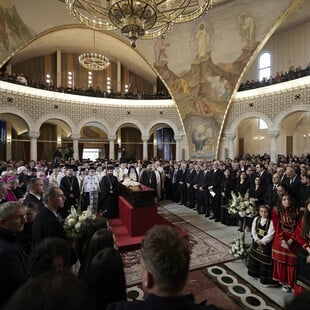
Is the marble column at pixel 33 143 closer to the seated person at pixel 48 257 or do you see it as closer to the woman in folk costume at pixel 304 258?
the seated person at pixel 48 257

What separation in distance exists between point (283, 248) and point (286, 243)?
12 cm

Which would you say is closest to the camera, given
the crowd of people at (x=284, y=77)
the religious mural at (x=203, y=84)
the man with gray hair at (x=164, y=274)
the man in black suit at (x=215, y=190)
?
the man with gray hair at (x=164, y=274)

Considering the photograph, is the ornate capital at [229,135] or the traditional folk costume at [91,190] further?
the ornate capital at [229,135]

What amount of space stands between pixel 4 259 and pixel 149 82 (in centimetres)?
2340

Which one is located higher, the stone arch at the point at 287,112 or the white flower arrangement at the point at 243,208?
the stone arch at the point at 287,112

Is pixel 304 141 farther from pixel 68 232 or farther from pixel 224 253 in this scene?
pixel 68 232

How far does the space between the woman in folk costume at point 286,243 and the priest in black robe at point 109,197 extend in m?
5.01

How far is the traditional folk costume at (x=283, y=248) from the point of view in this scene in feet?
11.1

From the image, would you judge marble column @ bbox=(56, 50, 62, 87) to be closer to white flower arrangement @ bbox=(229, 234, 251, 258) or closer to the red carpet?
the red carpet

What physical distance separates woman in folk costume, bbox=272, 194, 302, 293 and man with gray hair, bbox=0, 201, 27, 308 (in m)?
3.48

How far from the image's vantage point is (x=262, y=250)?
3.74 m

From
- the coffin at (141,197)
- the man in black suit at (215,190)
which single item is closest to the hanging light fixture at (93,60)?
the man in black suit at (215,190)

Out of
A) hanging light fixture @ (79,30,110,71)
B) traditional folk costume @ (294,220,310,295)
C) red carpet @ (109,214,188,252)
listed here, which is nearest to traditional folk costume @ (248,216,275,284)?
traditional folk costume @ (294,220,310,295)

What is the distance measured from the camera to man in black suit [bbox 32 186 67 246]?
243cm
